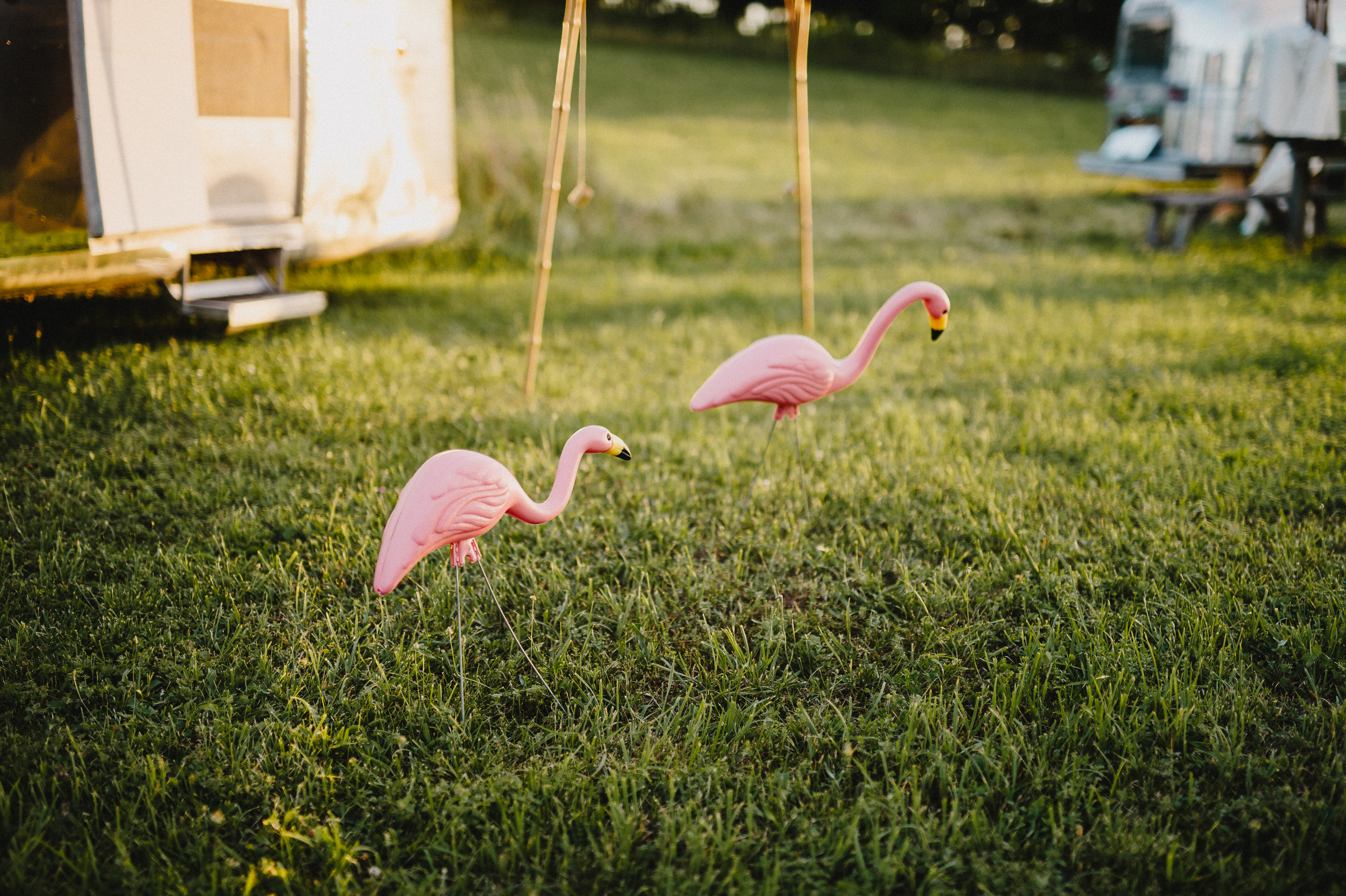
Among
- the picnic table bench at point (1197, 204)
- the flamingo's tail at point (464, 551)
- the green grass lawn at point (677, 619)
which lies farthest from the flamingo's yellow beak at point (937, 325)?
the picnic table bench at point (1197, 204)

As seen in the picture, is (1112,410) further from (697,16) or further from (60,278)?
(697,16)

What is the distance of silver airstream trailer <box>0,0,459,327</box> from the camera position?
365 cm

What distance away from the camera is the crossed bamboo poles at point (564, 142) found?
12.3ft

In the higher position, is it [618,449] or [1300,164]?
[1300,164]

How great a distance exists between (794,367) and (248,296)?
3.21 metres

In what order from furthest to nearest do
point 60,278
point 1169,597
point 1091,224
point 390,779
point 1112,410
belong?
1. point 1091,224
2. point 1112,410
3. point 60,278
4. point 1169,597
5. point 390,779

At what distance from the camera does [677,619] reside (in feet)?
9.46

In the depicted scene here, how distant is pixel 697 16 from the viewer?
33375 millimetres

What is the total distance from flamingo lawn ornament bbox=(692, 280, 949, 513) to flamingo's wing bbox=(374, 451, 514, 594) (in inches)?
37.5

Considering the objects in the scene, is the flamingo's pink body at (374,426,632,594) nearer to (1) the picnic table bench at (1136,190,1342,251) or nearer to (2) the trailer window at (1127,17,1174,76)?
(1) the picnic table bench at (1136,190,1342,251)

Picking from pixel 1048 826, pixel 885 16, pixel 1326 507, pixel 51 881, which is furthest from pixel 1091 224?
pixel 885 16

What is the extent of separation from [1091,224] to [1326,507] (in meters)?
7.39

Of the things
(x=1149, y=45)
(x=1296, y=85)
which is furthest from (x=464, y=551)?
(x=1149, y=45)

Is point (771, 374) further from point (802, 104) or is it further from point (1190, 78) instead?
point (1190, 78)
